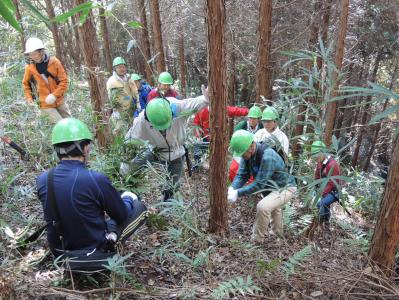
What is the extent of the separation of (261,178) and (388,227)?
7.52 feet

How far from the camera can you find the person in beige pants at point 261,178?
4414mm

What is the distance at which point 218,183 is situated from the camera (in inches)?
146

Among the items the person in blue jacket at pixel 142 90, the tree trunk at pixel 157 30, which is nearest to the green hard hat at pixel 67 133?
the person in blue jacket at pixel 142 90

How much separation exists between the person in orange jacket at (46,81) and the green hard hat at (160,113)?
2.78m

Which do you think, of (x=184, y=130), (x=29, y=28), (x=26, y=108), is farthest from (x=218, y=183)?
(x=29, y=28)

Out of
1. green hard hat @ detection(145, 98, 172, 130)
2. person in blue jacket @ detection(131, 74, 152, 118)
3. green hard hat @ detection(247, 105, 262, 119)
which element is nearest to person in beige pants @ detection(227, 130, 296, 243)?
green hard hat @ detection(145, 98, 172, 130)

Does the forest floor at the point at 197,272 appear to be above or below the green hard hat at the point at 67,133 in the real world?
below

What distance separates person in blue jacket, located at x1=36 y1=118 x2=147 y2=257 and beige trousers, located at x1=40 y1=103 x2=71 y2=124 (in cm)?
357

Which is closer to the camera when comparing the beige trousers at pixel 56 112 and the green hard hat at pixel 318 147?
the green hard hat at pixel 318 147

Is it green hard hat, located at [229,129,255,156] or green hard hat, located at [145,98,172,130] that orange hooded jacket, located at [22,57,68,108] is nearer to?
green hard hat, located at [145,98,172,130]

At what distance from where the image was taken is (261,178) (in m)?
4.52

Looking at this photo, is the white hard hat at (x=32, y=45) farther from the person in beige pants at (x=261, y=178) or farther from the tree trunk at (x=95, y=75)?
the person in beige pants at (x=261, y=178)

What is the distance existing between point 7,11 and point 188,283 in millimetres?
2710

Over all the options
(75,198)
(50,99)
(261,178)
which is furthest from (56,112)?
(261,178)
